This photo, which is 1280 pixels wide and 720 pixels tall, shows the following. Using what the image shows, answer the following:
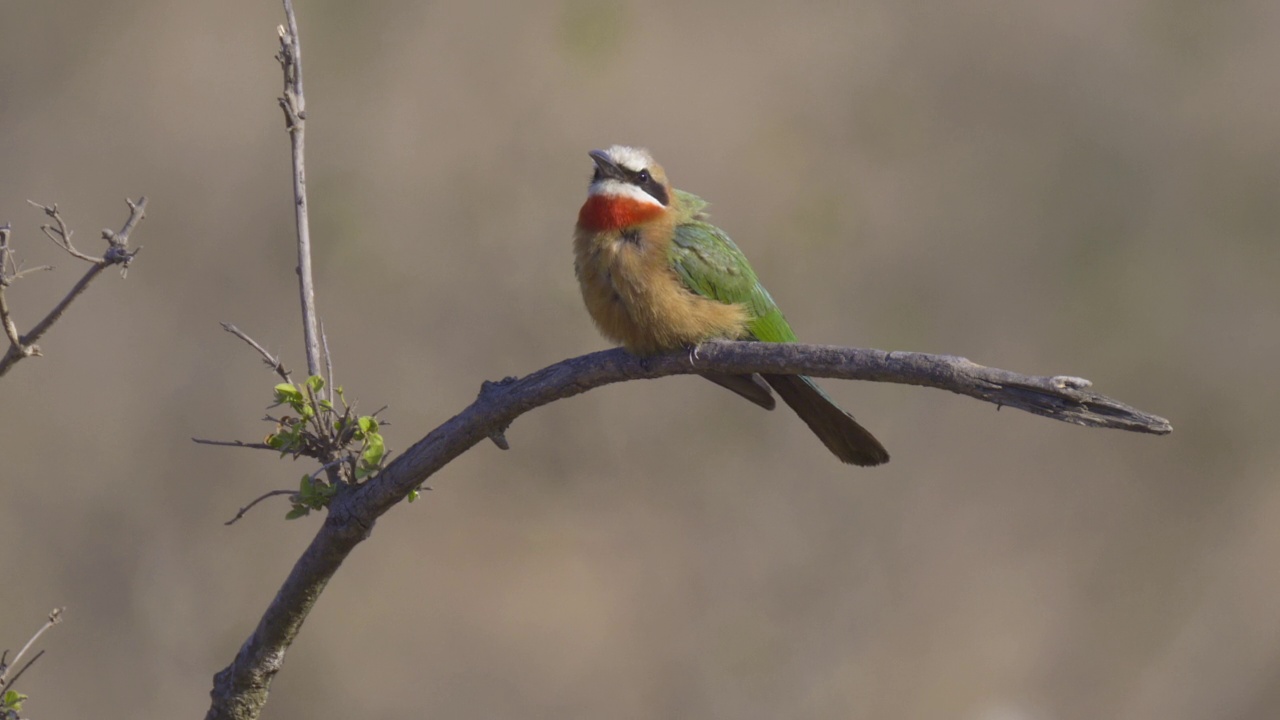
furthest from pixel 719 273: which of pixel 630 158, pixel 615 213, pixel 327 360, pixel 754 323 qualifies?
pixel 327 360

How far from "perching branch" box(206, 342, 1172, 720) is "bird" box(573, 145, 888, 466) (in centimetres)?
33

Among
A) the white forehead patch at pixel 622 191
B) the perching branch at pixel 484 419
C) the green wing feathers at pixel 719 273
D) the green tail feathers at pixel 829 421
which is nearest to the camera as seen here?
the perching branch at pixel 484 419

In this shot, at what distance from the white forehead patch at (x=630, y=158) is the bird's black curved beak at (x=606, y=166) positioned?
0.04ft

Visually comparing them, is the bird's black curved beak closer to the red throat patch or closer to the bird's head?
the bird's head

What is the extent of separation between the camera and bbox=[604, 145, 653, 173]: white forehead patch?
121 inches

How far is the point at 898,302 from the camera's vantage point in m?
6.04

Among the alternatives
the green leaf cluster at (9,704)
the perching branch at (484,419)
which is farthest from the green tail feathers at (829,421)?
the green leaf cluster at (9,704)

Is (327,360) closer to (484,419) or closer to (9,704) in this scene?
(484,419)

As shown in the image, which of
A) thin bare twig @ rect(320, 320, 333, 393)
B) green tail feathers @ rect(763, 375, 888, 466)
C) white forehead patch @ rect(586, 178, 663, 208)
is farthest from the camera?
white forehead patch @ rect(586, 178, 663, 208)

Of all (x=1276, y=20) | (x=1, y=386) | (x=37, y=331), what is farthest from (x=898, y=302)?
(x=37, y=331)

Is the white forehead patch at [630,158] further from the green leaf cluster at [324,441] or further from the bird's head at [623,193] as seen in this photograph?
the green leaf cluster at [324,441]

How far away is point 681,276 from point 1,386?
3453 mm

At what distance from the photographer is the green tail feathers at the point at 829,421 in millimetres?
2742

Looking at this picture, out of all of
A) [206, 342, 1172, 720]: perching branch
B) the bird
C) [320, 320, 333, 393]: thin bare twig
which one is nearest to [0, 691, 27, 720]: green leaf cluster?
[206, 342, 1172, 720]: perching branch
